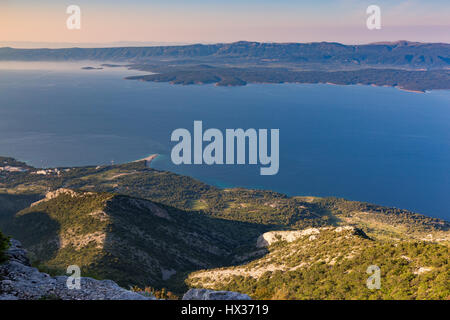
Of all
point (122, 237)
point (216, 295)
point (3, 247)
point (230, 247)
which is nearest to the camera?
point (216, 295)

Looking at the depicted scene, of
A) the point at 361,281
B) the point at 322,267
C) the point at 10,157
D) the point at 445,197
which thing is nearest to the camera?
the point at 361,281

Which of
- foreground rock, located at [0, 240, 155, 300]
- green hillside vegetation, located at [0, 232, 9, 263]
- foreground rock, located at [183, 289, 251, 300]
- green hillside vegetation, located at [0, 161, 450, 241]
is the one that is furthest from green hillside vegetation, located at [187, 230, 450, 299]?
green hillside vegetation, located at [0, 161, 450, 241]

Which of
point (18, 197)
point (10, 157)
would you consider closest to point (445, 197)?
point (18, 197)

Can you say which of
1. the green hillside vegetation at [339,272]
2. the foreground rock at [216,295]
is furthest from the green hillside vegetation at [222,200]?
the foreground rock at [216,295]

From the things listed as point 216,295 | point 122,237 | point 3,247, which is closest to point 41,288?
point 3,247

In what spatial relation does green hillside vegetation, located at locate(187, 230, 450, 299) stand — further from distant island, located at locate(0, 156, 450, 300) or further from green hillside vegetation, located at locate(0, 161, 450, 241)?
green hillside vegetation, located at locate(0, 161, 450, 241)

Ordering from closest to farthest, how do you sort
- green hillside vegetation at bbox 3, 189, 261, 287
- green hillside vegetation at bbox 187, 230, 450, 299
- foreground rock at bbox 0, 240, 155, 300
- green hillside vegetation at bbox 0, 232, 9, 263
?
foreground rock at bbox 0, 240, 155, 300
green hillside vegetation at bbox 0, 232, 9, 263
green hillside vegetation at bbox 187, 230, 450, 299
green hillside vegetation at bbox 3, 189, 261, 287

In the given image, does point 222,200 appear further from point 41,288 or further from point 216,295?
point 41,288
